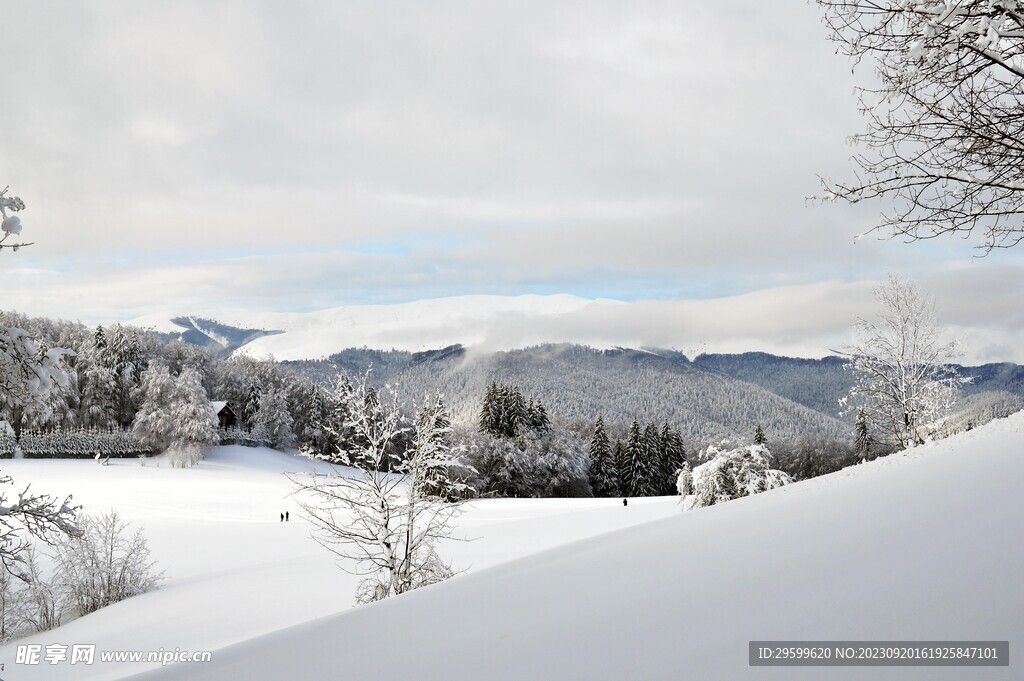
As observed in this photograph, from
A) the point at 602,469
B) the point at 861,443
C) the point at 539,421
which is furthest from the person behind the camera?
the point at 539,421

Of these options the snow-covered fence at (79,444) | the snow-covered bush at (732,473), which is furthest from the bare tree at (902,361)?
the snow-covered fence at (79,444)

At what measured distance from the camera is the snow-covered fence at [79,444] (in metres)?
49.3

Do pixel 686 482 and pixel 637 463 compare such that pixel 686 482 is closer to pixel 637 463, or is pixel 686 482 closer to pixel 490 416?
pixel 637 463

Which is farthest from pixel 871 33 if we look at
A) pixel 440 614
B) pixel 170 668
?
pixel 170 668

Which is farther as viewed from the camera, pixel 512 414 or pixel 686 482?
pixel 512 414

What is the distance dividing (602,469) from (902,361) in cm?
3520

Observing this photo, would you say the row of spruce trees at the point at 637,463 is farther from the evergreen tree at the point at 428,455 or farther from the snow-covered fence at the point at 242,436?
the evergreen tree at the point at 428,455

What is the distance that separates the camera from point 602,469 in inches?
2194

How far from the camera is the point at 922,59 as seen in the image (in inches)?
167

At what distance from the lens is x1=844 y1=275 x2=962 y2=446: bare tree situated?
71.9 ft

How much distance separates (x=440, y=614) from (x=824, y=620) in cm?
207

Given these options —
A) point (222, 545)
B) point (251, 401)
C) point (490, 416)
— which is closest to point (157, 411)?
point (251, 401)

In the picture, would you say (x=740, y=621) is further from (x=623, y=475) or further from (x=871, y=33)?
(x=623, y=475)

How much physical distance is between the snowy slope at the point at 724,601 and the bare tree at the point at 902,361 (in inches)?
750
